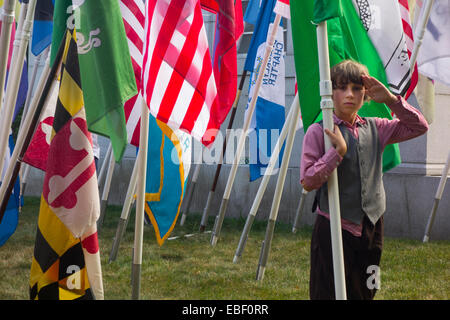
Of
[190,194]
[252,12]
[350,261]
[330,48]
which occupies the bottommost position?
[190,194]

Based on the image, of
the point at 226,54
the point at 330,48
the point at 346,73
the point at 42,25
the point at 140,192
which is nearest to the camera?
the point at 346,73

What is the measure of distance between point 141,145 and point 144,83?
0.45 metres

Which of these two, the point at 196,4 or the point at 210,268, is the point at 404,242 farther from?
the point at 196,4

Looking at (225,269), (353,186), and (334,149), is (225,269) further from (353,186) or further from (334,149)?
(334,149)

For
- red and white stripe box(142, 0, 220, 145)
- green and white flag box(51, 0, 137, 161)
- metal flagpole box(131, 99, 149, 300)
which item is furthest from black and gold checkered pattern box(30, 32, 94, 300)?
red and white stripe box(142, 0, 220, 145)

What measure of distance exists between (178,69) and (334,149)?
44.8 inches

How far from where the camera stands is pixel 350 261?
10.6 feet

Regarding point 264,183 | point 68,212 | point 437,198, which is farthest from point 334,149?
point 437,198

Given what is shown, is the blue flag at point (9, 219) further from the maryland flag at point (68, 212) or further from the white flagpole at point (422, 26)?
the white flagpole at point (422, 26)

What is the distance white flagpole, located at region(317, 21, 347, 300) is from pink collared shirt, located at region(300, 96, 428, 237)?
0.06m

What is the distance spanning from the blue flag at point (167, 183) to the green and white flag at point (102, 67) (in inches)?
40.2

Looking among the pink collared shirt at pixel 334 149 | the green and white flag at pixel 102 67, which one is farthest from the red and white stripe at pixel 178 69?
the pink collared shirt at pixel 334 149

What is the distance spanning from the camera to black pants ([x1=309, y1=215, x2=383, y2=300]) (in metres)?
3.21

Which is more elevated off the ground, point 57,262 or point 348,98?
point 348,98
